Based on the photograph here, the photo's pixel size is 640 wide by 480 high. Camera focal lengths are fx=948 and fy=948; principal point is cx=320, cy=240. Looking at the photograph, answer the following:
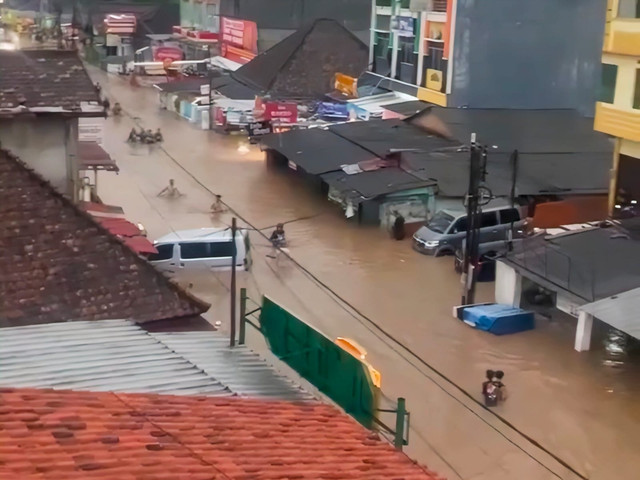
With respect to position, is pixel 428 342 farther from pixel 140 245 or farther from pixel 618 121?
pixel 618 121

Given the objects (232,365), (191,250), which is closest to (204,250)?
(191,250)

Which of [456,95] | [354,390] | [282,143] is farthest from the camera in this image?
[456,95]

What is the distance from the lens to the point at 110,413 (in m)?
7.10

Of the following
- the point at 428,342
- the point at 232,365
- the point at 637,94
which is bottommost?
the point at 428,342

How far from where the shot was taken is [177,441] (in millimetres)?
6742

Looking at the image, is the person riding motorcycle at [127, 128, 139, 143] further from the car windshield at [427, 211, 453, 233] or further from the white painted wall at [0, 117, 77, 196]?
the white painted wall at [0, 117, 77, 196]

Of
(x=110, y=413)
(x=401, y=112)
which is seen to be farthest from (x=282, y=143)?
(x=110, y=413)

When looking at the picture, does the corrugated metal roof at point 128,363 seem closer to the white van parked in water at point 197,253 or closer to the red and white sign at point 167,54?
the white van parked in water at point 197,253

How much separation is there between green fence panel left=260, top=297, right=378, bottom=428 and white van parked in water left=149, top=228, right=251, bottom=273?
11660 millimetres

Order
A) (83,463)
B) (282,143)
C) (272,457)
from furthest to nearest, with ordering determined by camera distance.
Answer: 1. (282,143)
2. (272,457)
3. (83,463)

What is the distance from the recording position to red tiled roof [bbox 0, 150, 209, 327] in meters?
10.5

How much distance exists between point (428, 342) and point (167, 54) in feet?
165

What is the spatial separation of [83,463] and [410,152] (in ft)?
77.9

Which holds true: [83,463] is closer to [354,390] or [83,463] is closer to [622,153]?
[354,390]
